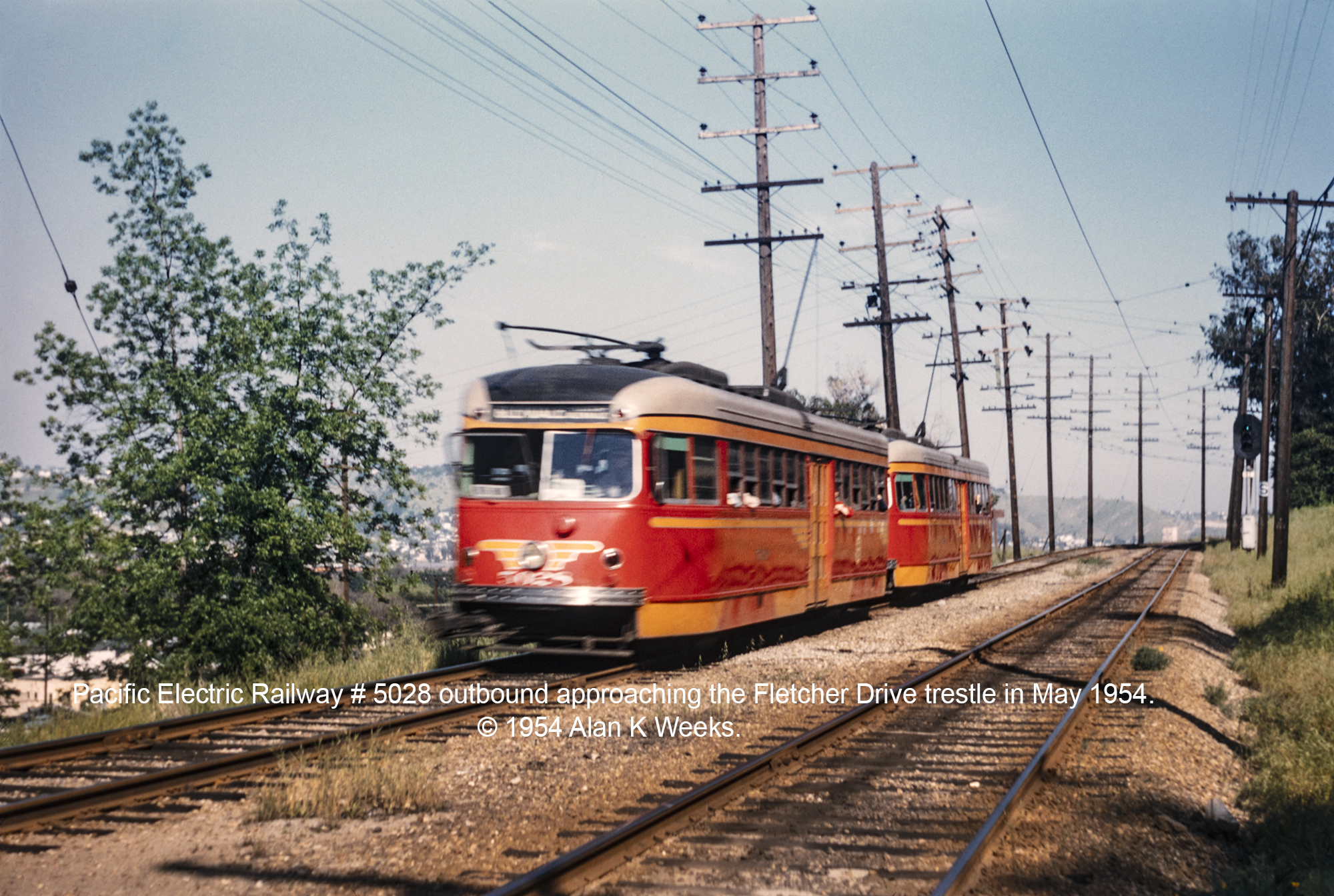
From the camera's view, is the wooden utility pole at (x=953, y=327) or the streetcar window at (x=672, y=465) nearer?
the streetcar window at (x=672, y=465)

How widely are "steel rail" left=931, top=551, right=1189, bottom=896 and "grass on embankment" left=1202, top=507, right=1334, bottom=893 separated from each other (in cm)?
115

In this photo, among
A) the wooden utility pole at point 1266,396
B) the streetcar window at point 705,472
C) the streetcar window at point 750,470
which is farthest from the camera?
A: the wooden utility pole at point 1266,396

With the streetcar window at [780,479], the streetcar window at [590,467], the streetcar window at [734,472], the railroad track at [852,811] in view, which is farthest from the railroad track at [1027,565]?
the railroad track at [852,811]

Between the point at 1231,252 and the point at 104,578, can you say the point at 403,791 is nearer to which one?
the point at 104,578

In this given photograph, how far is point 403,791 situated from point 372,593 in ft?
41.2

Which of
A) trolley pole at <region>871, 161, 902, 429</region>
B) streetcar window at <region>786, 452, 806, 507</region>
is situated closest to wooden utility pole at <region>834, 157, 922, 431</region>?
trolley pole at <region>871, 161, 902, 429</region>

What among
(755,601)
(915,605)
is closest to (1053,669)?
(755,601)

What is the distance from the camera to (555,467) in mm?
11664

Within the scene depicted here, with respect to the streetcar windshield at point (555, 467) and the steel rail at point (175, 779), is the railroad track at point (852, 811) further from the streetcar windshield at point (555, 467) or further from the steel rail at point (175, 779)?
the streetcar windshield at point (555, 467)

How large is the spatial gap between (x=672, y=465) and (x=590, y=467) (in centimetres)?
95

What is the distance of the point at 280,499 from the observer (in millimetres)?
17016

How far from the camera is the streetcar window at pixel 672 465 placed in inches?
462

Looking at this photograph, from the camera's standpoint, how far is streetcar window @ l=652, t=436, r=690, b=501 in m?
11.7

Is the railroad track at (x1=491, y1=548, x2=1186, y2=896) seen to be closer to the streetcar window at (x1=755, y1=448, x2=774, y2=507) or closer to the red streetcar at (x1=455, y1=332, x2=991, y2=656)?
the red streetcar at (x1=455, y1=332, x2=991, y2=656)
